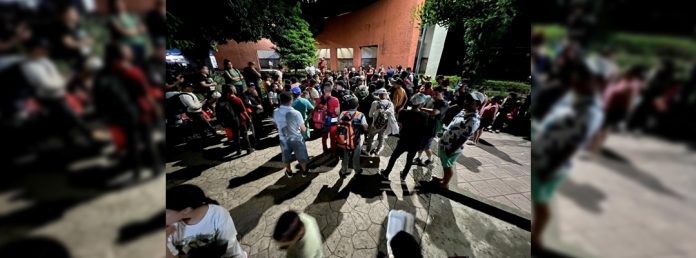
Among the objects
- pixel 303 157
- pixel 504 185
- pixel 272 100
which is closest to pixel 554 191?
pixel 303 157

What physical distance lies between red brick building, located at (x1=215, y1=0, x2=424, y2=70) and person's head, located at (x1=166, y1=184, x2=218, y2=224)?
51.6ft

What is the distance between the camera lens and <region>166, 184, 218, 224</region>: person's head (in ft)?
5.76

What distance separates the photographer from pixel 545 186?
1.71 ft

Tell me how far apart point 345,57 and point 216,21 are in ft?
64.1

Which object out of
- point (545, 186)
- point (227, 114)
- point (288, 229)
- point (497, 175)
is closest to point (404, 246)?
point (288, 229)

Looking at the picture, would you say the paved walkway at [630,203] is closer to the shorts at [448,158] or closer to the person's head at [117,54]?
the person's head at [117,54]

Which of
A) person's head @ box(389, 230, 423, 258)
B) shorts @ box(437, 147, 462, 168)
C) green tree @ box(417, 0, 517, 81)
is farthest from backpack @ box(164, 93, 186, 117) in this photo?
green tree @ box(417, 0, 517, 81)

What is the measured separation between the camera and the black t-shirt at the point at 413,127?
370cm

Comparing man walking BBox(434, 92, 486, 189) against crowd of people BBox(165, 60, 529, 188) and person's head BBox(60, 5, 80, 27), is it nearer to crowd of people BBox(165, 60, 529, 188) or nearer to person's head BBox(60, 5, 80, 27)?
crowd of people BBox(165, 60, 529, 188)

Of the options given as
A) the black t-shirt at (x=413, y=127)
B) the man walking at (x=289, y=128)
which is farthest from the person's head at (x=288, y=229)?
the black t-shirt at (x=413, y=127)

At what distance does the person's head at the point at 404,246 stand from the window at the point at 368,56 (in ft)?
76.0

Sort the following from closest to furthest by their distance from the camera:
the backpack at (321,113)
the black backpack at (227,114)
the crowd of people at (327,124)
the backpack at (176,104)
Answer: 1. the crowd of people at (327,124)
2. the black backpack at (227,114)
3. the backpack at (321,113)
4. the backpack at (176,104)

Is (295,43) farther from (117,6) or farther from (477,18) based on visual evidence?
(117,6)

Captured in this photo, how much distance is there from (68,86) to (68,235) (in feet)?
0.91
